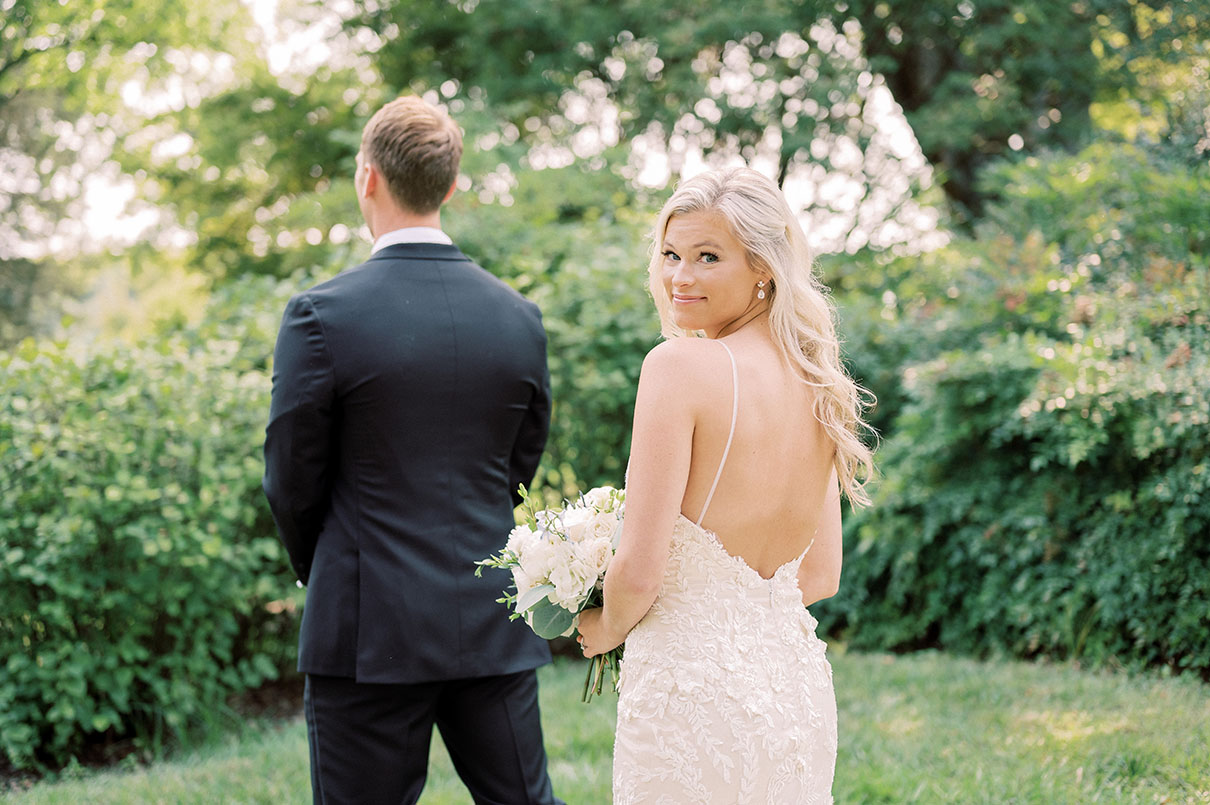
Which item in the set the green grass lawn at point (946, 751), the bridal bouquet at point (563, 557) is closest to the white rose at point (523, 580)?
the bridal bouquet at point (563, 557)

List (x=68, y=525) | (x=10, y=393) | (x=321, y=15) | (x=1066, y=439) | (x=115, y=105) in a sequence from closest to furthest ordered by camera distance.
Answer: (x=68, y=525) < (x=10, y=393) < (x=1066, y=439) < (x=321, y=15) < (x=115, y=105)

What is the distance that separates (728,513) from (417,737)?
1122 mm

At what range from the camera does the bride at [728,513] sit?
2.04 metres

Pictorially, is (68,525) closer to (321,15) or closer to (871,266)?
(871,266)

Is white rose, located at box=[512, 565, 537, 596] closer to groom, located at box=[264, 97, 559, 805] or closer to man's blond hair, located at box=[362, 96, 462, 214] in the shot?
groom, located at box=[264, 97, 559, 805]

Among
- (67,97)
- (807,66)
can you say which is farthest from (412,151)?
(67,97)

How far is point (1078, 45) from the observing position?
450 inches

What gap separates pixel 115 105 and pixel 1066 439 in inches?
544

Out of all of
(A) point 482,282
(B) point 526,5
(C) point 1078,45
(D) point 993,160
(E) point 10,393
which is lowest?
(E) point 10,393

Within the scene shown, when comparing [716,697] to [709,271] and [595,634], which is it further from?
[709,271]

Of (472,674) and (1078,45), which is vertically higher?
(1078,45)

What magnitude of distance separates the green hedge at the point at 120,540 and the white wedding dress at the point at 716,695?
10.9ft

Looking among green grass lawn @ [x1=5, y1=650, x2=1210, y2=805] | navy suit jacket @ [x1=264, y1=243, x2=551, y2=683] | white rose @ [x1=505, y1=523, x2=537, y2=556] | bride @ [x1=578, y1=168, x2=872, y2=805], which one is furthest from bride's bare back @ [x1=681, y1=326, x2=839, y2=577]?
green grass lawn @ [x1=5, y1=650, x2=1210, y2=805]

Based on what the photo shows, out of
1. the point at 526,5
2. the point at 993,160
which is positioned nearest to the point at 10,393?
the point at 526,5
